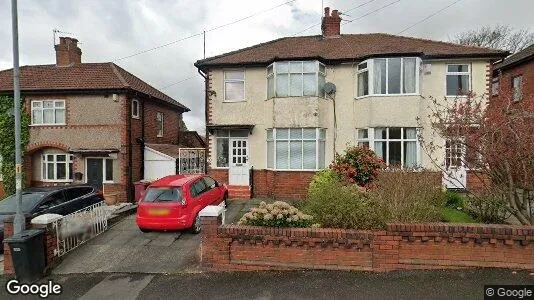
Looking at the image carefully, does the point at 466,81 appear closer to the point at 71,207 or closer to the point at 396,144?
the point at 396,144

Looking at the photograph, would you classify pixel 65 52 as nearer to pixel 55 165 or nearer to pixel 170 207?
pixel 55 165

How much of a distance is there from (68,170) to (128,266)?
36.5 feet

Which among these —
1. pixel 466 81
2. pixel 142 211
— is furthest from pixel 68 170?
pixel 466 81

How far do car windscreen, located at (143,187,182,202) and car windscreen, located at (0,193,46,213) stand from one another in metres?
3.30

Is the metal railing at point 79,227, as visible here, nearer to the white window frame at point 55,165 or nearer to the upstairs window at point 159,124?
the white window frame at point 55,165

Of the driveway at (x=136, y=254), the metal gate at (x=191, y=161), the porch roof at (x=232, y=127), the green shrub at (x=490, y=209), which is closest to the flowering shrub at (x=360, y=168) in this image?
the green shrub at (x=490, y=209)

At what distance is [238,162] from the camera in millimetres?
14109

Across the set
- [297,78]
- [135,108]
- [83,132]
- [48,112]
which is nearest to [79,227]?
[83,132]

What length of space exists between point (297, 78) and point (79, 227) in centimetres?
945

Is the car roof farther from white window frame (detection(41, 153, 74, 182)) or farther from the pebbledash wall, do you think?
white window frame (detection(41, 153, 74, 182))

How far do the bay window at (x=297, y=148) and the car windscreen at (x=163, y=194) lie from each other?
609 centimetres

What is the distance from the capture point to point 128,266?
20.7 ft

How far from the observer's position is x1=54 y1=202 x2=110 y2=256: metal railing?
6.84 m

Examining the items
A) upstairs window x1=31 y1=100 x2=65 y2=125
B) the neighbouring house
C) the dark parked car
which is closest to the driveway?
the dark parked car
